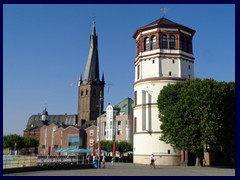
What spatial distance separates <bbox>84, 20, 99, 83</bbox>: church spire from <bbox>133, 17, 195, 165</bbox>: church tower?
90.8 metres

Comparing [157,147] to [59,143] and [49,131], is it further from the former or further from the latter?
[49,131]

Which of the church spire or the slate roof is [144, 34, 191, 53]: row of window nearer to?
the slate roof

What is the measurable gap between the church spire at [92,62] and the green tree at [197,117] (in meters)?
103

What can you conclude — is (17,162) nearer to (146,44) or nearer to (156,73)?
(156,73)

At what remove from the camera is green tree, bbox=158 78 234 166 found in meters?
40.3

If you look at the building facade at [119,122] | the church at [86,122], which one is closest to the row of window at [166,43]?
the church at [86,122]

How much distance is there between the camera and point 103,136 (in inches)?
3529

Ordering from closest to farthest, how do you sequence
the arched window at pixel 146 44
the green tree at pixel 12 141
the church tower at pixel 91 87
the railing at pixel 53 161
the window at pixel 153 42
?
the railing at pixel 53 161 → the window at pixel 153 42 → the arched window at pixel 146 44 → the green tree at pixel 12 141 → the church tower at pixel 91 87

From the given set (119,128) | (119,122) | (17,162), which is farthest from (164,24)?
(119,128)

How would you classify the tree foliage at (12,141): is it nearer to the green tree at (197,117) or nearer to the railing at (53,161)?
the railing at (53,161)

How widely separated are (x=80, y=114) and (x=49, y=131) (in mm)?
29448

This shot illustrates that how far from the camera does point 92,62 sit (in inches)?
5723

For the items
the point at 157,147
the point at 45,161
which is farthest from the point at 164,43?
the point at 45,161

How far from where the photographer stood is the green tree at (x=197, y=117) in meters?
40.3
